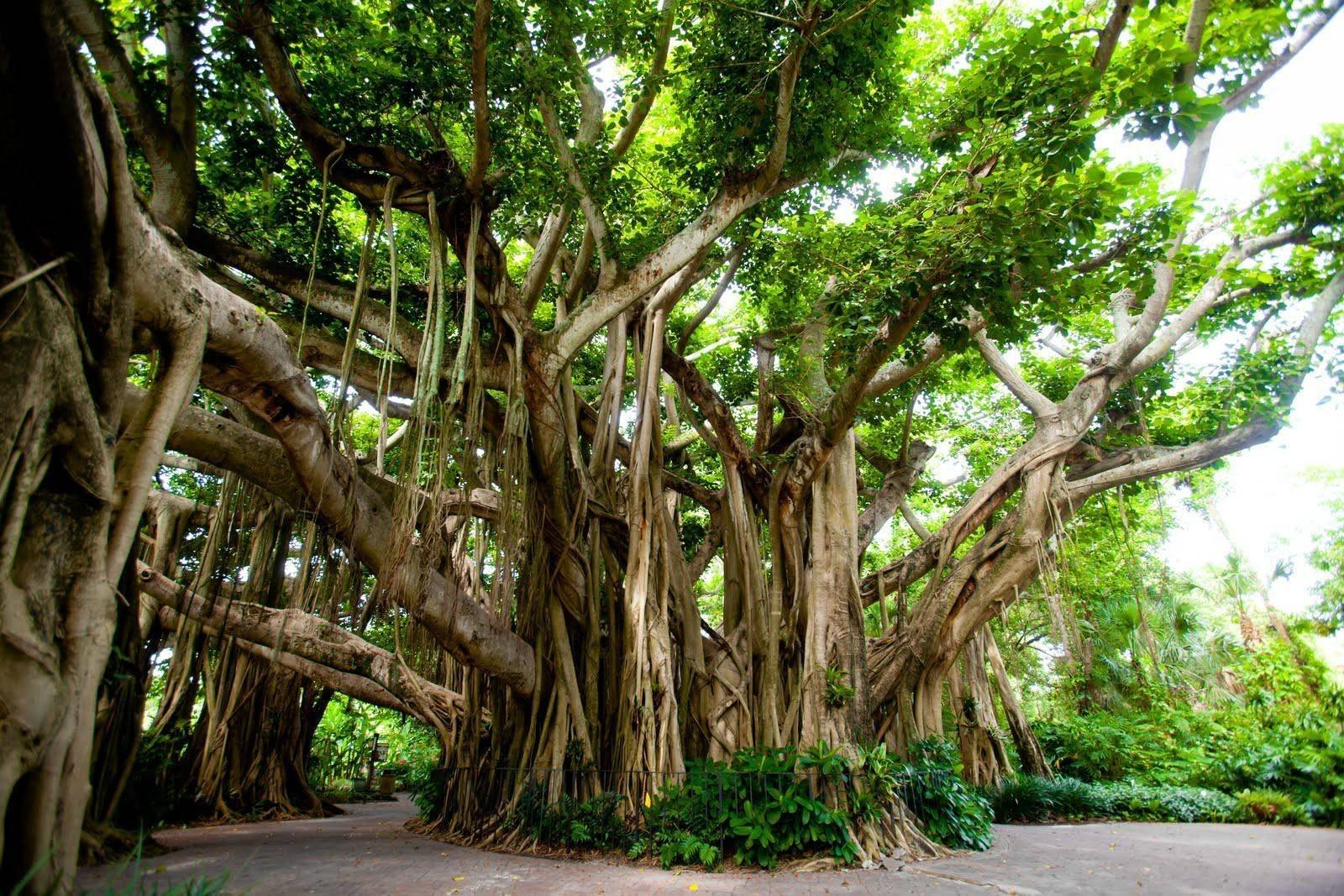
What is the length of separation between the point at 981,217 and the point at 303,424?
378 cm

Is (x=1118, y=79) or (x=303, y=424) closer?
(x=303, y=424)

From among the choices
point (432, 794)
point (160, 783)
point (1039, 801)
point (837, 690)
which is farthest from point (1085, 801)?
point (160, 783)

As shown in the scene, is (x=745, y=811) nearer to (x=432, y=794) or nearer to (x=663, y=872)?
(x=663, y=872)

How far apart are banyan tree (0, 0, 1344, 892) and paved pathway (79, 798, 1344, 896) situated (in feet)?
1.69

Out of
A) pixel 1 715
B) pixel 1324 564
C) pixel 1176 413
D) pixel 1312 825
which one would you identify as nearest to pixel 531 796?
pixel 1 715

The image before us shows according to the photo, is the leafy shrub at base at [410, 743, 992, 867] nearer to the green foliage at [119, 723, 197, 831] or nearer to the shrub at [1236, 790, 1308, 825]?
the shrub at [1236, 790, 1308, 825]

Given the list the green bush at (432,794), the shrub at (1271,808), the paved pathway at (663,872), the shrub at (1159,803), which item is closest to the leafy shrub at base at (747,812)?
the paved pathway at (663,872)

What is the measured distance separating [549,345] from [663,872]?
333 centimetres

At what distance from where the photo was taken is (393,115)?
17.1ft

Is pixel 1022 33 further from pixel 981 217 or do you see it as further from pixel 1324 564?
pixel 1324 564

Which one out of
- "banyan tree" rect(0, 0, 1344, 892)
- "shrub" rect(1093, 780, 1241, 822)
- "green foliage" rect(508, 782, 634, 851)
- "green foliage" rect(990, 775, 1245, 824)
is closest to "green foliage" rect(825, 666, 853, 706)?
"banyan tree" rect(0, 0, 1344, 892)

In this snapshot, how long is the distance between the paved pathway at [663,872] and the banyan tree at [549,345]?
0.52 m

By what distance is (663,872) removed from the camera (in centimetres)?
405

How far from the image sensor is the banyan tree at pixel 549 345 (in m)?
2.13
